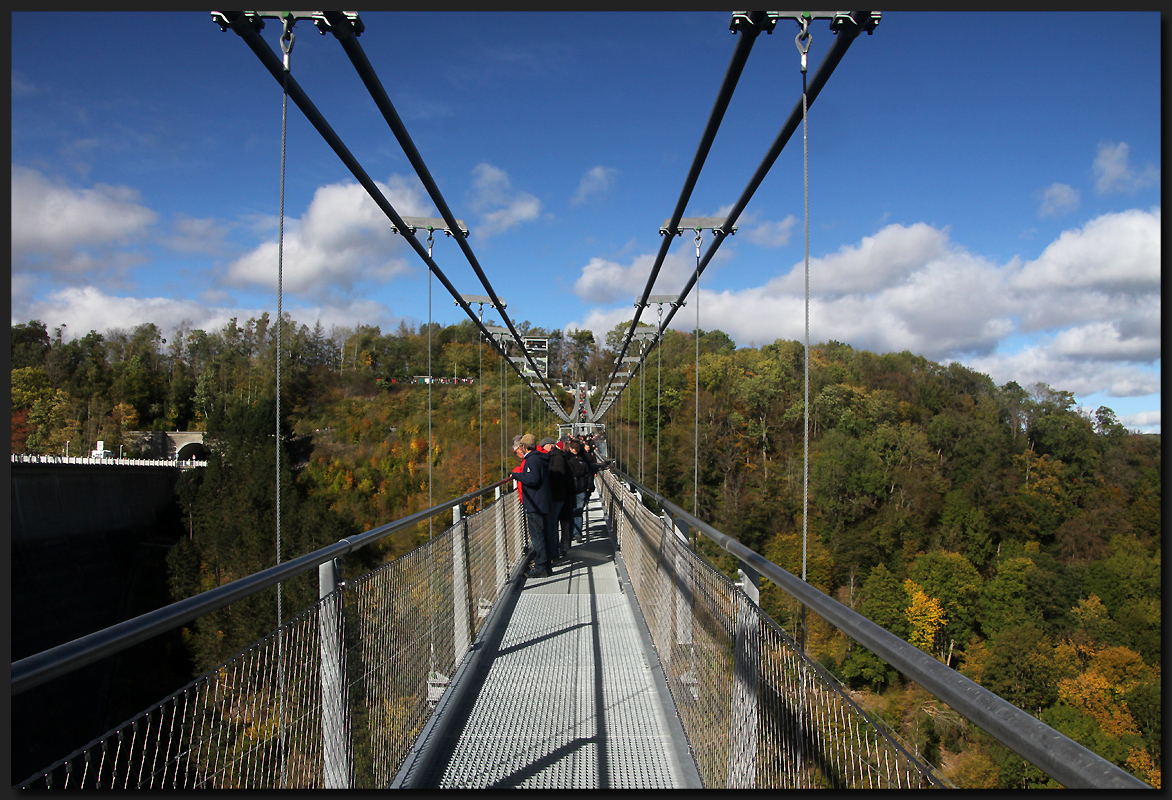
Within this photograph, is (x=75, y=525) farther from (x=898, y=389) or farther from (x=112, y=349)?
(x=898, y=389)

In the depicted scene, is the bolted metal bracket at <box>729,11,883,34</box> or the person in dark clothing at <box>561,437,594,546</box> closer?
the bolted metal bracket at <box>729,11,883,34</box>

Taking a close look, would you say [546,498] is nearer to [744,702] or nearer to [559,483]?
[559,483]

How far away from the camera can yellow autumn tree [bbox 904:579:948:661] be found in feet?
96.9

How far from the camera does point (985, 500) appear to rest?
32094 mm

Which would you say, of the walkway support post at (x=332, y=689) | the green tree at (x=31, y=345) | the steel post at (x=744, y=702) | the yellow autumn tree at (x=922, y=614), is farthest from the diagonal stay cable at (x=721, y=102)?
the green tree at (x=31, y=345)

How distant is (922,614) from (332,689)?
1288 inches

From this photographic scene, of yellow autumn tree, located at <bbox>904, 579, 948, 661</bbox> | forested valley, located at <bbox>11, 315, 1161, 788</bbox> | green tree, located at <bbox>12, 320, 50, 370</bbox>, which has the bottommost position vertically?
yellow autumn tree, located at <bbox>904, 579, 948, 661</bbox>

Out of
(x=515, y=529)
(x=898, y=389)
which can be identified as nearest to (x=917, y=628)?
(x=898, y=389)

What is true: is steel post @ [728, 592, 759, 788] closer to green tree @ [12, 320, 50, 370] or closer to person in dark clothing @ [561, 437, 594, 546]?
person in dark clothing @ [561, 437, 594, 546]

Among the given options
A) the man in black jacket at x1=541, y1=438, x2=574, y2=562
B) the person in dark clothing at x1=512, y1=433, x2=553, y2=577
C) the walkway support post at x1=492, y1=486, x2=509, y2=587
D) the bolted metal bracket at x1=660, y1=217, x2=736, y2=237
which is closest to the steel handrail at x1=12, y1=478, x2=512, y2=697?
the walkway support post at x1=492, y1=486, x2=509, y2=587

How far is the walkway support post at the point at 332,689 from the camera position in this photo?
1721 mm

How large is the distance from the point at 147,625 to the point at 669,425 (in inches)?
1480

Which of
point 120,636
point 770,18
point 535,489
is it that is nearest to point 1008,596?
point 535,489

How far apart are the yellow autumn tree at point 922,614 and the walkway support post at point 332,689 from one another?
32.3 meters
